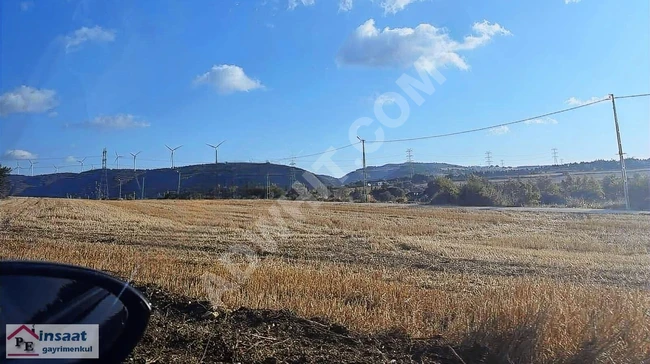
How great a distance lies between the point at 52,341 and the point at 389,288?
25.2 feet

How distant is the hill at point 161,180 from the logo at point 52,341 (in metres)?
70.4

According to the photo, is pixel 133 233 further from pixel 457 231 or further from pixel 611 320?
pixel 611 320

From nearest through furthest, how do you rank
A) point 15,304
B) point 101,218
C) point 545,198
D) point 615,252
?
point 15,304 → point 615,252 → point 101,218 → point 545,198

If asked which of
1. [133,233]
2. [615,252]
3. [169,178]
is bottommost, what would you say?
[615,252]

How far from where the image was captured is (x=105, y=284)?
2324 mm

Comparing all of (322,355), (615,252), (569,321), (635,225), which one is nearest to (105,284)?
(322,355)

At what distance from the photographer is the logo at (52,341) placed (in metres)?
2.17

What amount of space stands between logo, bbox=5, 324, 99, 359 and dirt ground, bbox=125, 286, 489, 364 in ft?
5.36

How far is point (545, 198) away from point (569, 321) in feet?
201

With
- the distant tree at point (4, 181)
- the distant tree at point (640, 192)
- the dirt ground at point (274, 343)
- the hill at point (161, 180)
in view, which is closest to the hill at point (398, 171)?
the hill at point (161, 180)

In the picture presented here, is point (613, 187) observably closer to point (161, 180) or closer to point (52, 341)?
point (52, 341)

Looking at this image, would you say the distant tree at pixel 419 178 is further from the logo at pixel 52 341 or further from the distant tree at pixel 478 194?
the logo at pixel 52 341

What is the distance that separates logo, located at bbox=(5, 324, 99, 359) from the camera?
217cm

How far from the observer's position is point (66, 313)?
7.54 ft
